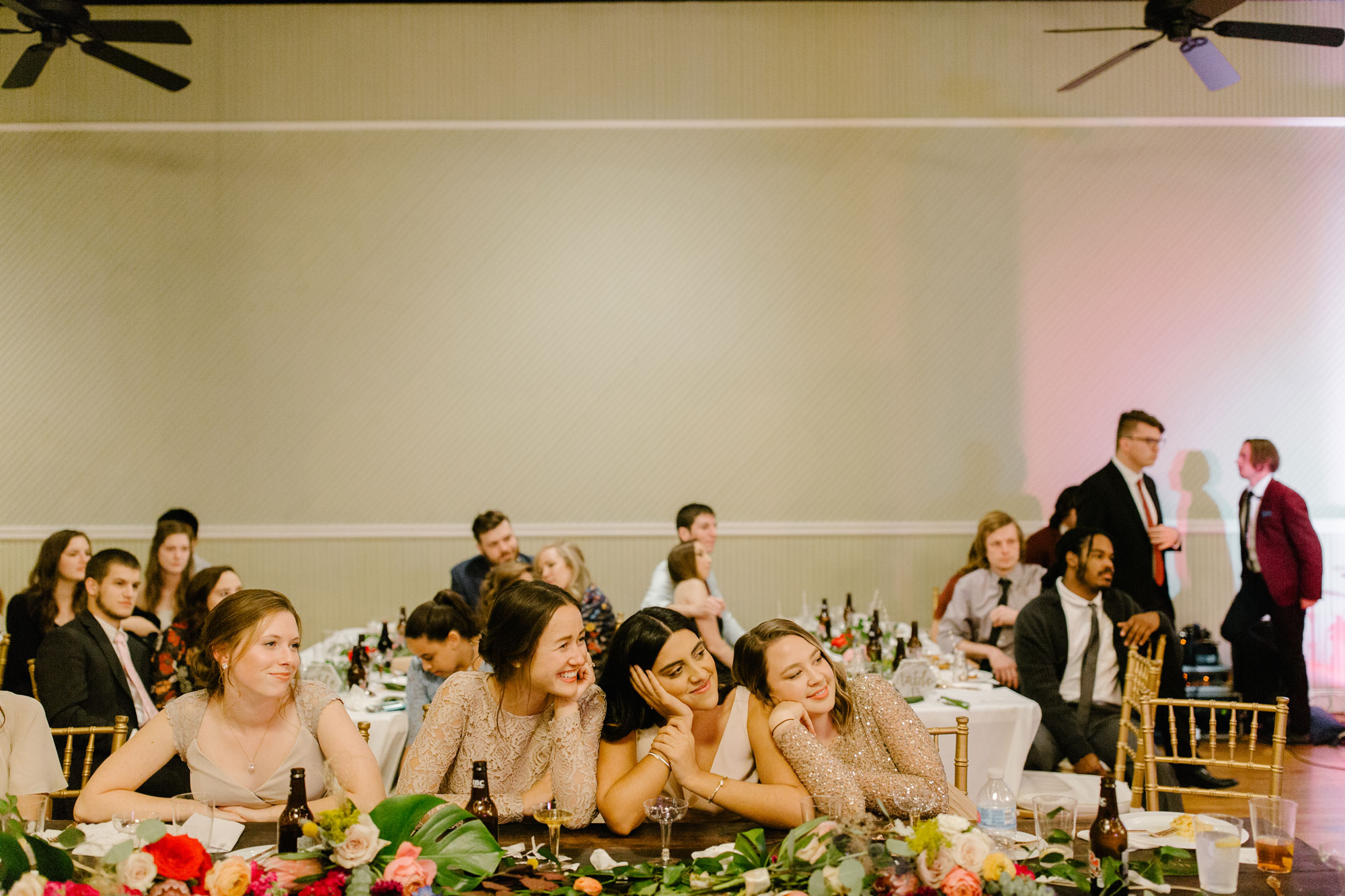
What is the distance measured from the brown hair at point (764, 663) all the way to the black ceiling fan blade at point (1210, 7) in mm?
3161

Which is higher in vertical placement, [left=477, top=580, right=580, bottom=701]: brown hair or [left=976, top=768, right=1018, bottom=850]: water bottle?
[left=477, top=580, right=580, bottom=701]: brown hair

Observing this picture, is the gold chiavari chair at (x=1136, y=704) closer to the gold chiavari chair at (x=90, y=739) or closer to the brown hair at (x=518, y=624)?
the brown hair at (x=518, y=624)

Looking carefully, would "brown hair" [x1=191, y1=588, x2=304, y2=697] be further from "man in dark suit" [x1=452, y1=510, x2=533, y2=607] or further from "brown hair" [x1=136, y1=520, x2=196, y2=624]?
"brown hair" [x1=136, y1=520, x2=196, y2=624]

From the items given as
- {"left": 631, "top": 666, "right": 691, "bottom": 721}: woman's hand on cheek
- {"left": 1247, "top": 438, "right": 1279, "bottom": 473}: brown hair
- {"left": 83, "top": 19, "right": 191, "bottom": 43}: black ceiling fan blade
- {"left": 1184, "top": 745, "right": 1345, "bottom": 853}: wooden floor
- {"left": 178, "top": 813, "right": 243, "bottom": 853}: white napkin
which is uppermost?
{"left": 83, "top": 19, "right": 191, "bottom": 43}: black ceiling fan blade

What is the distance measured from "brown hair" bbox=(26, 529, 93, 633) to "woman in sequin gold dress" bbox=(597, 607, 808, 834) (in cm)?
295

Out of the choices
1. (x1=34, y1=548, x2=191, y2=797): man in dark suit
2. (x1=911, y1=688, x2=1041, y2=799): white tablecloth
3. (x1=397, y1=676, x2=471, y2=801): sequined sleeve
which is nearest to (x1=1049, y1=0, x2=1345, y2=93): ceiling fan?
(x1=911, y1=688, x2=1041, y2=799): white tablecloth

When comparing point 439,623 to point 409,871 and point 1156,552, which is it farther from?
point 1156,552

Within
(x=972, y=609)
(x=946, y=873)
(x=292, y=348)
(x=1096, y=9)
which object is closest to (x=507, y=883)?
(x=946, y=873)

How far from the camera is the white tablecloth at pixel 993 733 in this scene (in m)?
3.50

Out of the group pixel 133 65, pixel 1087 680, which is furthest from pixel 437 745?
pixel 133 65

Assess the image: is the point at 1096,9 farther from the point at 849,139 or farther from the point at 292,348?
the point at 292,348

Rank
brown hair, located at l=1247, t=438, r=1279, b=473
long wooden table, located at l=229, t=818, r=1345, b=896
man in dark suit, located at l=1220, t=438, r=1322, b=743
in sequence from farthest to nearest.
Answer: brown hair, located at l=1247, t=438, r=1279, b=473, man in dark suit, located at l=1220, t=438, r=1322, b=743, long wooden table, located at l=229, t=818, r=1345, b=896

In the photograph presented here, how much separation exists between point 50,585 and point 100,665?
1206 millimetres

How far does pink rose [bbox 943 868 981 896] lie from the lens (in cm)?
152
